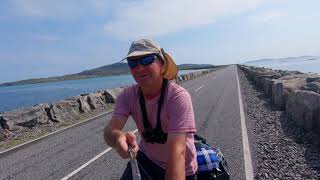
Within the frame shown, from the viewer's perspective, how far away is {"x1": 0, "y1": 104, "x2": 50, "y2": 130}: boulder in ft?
54.2

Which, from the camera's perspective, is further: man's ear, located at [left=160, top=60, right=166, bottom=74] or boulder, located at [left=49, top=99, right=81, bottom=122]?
boulder, located at [left=49, top=99, right=81, bottom=122]

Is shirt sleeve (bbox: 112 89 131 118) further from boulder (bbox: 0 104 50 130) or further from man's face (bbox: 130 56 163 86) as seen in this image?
boulder (bbox: 0 104 50 130)

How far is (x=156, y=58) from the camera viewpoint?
9.97 feet

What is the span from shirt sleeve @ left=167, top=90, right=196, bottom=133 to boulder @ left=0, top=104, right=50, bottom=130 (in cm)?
1445

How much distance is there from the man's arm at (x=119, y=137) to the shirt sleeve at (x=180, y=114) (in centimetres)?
26

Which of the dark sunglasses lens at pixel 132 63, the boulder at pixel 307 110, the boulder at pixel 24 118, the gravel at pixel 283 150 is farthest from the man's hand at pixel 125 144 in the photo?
the boulder at pixel 24 118

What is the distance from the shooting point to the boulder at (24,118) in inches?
650

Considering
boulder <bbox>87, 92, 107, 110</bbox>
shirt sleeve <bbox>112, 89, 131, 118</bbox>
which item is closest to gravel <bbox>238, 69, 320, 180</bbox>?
shirt sleeve <bbox>112, 89, 131, 118</bbox>

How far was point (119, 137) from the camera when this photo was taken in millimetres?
2938

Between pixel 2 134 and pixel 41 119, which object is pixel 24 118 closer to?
Result: pixel 41 119

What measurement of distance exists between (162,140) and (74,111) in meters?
18.0

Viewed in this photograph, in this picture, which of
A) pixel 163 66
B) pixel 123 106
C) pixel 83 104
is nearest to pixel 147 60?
pixel 163 66

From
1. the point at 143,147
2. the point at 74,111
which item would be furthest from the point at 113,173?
the point at 74,111

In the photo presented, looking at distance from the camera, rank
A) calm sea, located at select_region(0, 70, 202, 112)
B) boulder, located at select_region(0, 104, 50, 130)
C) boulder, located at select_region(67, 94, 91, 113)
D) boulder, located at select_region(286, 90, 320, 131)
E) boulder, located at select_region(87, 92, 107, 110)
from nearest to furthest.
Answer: boulder, located at select_region(286, 90, 320, 131) → boulder, located at select_region(0, 104, 50, 130) → boulder, located at select_region(67, 94, 91, 113) → boulder, located at select_region(87, 92, 107, 110) → calm sea, located at select_region(0, 70, 202, 112)
